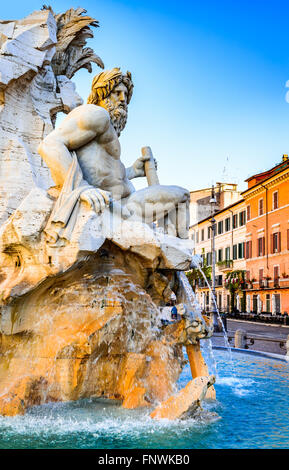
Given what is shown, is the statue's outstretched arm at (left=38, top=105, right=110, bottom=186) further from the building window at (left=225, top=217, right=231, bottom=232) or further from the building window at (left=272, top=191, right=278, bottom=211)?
the building window at (left=225, top=217, right=231, bottom=232)

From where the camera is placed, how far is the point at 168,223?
4.63 m

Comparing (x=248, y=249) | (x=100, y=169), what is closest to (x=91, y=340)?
(x=100, y=169)

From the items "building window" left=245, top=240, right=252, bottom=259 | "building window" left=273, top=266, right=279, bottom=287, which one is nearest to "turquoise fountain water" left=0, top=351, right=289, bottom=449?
"building window" left=273, top=266, right=279, bottom=287

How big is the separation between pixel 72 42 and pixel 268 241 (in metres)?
32.3

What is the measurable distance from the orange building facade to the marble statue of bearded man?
29.6 m

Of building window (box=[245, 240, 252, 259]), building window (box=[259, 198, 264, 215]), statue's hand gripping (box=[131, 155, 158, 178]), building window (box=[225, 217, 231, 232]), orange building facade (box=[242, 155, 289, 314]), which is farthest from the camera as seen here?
building window (box=[225, 217, 231, 232])

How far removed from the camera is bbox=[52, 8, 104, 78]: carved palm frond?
6746 millimetres

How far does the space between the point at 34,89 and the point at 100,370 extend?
419 centimetres

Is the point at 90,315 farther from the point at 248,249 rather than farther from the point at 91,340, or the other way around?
the point at 248,249

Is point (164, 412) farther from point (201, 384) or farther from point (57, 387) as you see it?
point (57, 387)

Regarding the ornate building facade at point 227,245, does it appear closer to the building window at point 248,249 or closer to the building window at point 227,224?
the building window at point 227,224

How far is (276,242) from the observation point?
35.5 m

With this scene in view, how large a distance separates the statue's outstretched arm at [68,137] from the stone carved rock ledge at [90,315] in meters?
0.31
